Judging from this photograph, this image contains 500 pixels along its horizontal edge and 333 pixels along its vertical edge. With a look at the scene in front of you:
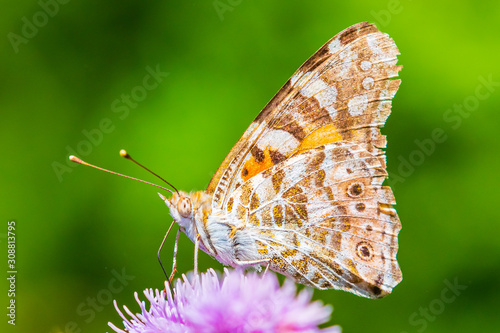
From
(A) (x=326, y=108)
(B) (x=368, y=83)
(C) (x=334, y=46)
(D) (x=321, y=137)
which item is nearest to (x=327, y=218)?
(D) (x=321, y=137)

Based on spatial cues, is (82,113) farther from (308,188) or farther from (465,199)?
(465,199)

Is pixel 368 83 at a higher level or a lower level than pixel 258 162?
higher

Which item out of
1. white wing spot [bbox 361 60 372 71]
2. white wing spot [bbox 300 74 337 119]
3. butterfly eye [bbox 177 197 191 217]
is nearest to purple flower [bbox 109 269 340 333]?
butterfly eye [bbox 177 197 191 217]

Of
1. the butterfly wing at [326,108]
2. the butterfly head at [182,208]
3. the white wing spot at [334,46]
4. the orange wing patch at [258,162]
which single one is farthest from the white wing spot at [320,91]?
the butterfly head at [182,208]

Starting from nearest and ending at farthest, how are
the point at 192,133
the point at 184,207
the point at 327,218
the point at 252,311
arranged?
the point at 252,311 → the point at 184,207 → the point at 327,218 → the point at 192,133

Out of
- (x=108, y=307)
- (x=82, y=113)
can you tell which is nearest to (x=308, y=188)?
(x=108, y=307)

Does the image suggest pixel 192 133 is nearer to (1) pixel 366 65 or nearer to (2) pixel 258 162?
(2) pixel 258 162

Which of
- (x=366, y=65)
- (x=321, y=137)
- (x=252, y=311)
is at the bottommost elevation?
(x=252, y=311)
